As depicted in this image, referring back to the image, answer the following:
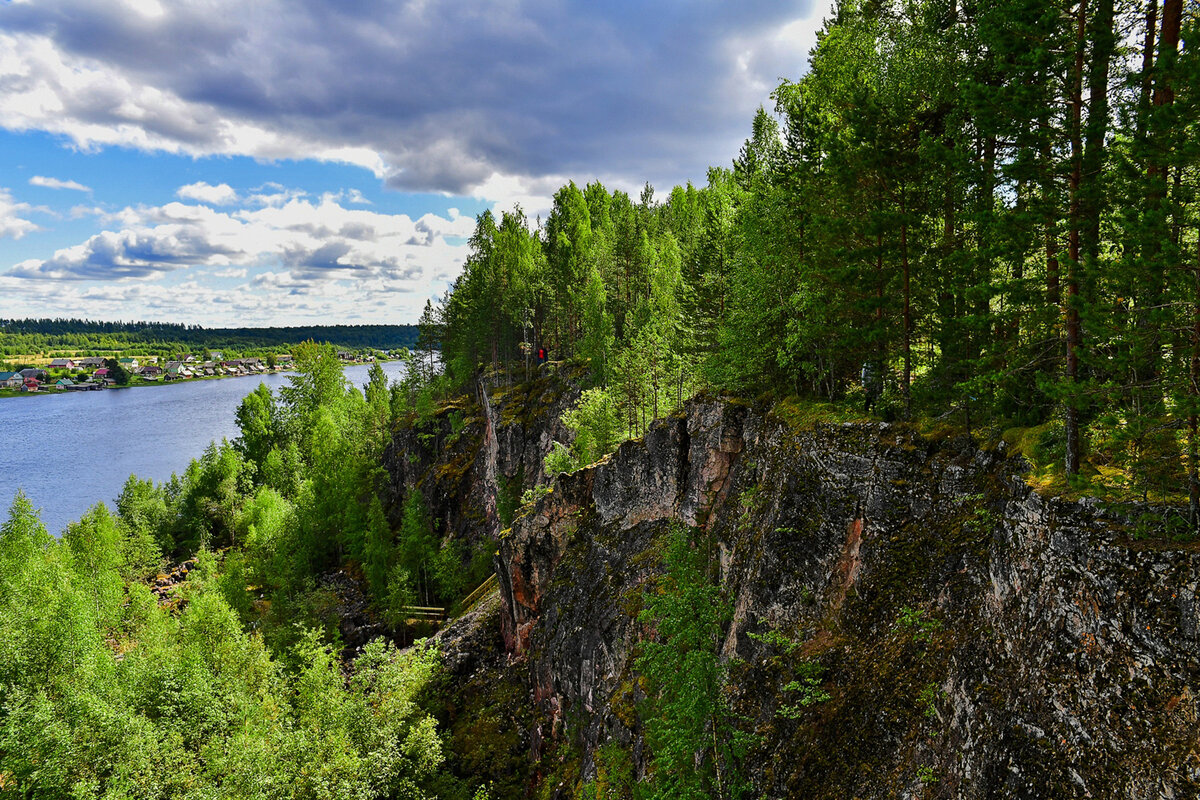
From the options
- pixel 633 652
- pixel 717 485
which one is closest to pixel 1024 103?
pixel 717 485

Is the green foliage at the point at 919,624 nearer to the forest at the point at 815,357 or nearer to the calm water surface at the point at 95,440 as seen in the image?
the forest at the point at 815,357

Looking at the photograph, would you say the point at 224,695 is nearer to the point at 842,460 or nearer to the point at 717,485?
the point at 717,485

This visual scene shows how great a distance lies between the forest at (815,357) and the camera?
9227mm

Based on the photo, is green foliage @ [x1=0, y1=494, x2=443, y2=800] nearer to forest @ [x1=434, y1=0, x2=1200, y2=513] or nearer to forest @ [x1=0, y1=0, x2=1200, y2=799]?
forest @ [x1=0, y1=0, x2=1200, y2=799]

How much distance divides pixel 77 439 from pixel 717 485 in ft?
457

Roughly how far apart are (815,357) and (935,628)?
11.3 meters

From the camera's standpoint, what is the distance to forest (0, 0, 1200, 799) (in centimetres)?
923

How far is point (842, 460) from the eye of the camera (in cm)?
1492

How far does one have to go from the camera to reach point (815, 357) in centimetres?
2067

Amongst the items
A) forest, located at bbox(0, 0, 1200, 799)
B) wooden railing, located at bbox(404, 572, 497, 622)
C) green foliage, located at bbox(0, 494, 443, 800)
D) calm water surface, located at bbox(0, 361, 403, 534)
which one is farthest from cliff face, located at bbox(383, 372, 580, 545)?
calm water surface, located at bbox(0, 361, 403, 534)

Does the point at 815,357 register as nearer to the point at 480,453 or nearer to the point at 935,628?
the point at 935,628

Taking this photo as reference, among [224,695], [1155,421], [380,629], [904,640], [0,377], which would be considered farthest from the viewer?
[0,377]

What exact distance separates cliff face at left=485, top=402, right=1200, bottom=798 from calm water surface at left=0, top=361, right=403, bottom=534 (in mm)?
72016

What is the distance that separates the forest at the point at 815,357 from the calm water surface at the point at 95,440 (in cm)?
3684
